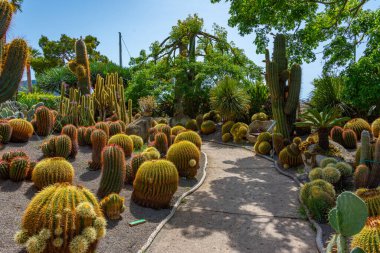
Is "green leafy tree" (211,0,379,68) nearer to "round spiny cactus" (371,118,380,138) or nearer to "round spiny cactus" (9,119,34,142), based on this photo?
"round spiny cactus" (371,118,380,138)

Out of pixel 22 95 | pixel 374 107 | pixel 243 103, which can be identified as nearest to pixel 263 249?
pixel 374 107

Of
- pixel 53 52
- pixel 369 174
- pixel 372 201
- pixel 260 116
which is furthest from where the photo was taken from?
pixel 53 52

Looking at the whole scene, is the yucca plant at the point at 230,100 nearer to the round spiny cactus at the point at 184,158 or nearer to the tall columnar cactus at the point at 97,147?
the round spiny cactus at the point at 184,158

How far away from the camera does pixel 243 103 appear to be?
14.2m

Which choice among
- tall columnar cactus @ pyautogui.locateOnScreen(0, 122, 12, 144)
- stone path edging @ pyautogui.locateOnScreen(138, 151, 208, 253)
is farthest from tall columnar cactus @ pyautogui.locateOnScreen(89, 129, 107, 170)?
tall columnar cactus @ pyautogui.locateOnScreen(0, 122, 12, 144)

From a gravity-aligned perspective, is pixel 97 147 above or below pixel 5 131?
below

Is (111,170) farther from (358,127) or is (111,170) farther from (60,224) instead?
(358,127)

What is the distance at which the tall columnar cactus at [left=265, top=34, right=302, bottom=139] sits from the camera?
10516 mm

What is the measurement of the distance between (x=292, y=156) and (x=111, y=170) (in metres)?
4.73

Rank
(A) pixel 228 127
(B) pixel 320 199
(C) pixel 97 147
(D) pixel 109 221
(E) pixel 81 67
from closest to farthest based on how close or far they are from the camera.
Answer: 1. (D) pixel 109 221
2. (B) pixel 320 199
3. (C) pixel 97 147
4. (E) pixel 81 67
5. (A) pixel 228 127

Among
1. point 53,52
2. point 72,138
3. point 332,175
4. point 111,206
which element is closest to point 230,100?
point 72,138

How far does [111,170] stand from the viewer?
5.65 metres

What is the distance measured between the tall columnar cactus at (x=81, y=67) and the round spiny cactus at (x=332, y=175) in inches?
312

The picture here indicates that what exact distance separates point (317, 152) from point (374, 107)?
432 cm
